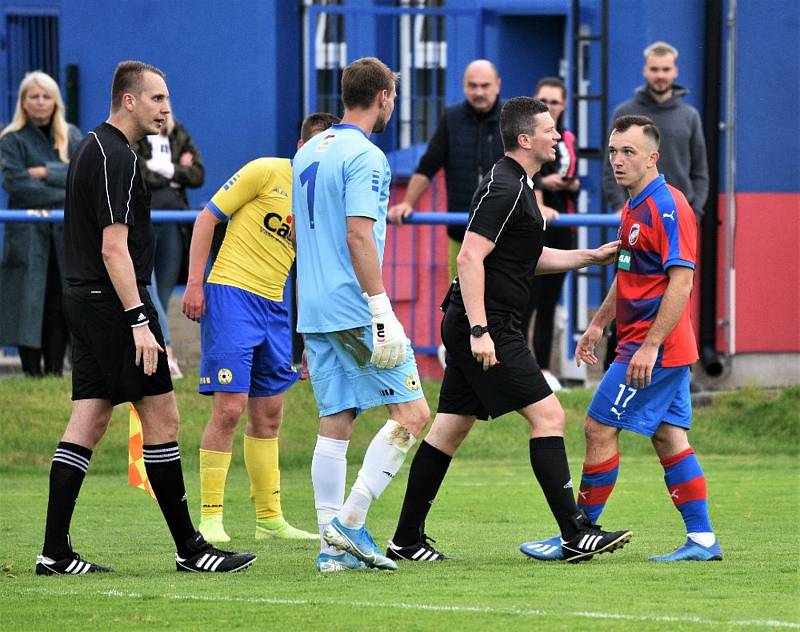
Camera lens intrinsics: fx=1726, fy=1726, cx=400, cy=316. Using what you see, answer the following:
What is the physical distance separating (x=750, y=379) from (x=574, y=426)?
301 centimetres

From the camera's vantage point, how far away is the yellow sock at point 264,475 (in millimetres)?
8945

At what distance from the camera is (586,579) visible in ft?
22.5

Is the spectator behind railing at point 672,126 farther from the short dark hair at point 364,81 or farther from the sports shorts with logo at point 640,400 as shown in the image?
the short dark hair at point 364,81

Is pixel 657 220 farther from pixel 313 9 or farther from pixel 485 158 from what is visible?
pixel 313 9

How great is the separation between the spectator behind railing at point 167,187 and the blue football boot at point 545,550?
602 cm

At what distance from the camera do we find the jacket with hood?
12797 millimetres

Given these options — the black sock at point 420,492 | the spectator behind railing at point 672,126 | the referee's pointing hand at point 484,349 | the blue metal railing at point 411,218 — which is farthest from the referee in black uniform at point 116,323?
the spectator behind railing at point 672,126

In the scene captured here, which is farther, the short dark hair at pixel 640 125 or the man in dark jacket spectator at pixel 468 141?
the man in dark jacket spectator at pixel 468 141

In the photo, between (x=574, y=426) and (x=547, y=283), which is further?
(x=547, y=283)

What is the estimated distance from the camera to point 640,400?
7.69 meters

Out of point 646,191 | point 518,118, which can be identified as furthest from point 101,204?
point 646,191

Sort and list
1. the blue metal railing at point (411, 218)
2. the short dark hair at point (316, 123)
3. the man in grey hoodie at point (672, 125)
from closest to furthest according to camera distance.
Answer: the short dark hair at point (316, 123), the blue metal railing at point (411, 218), the man in grey hoodie at point (672, 125)

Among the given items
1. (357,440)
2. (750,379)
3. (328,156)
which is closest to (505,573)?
(328,156)

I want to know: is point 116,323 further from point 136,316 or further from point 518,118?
point 518,118
